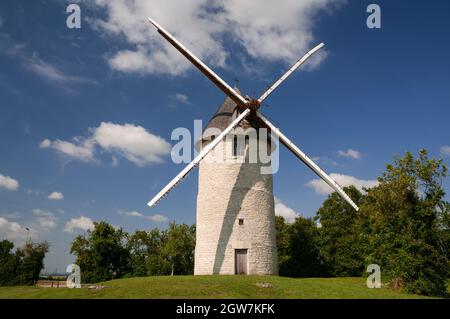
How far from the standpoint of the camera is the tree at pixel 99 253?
39031 mm

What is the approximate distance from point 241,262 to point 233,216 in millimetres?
3078

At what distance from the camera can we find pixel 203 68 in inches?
1096

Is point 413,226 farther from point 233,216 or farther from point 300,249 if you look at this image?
point 300,249

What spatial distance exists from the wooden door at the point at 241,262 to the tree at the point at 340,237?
66.8 ft

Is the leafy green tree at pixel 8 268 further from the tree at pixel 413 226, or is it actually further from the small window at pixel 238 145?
the tree at pixel 413 226

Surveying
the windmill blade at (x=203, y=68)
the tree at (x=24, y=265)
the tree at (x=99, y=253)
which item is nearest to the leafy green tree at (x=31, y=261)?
the tree at (x=24, y=265)

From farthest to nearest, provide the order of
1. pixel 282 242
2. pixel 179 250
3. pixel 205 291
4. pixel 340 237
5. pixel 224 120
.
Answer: pixel 282 242 → pixel 340 237 → pixel 179 250 → pixel 224 120 → pixel 205 291

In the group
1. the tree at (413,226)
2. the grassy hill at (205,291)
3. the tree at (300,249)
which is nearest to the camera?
the grassy hill at (205,291)

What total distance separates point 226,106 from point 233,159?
4.53 metres

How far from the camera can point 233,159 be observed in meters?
27.1

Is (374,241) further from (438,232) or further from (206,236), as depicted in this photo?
(206,236)

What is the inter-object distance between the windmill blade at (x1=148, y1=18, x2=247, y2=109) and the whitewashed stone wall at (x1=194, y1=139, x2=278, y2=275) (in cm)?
322

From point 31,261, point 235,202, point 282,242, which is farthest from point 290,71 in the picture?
point 31,261

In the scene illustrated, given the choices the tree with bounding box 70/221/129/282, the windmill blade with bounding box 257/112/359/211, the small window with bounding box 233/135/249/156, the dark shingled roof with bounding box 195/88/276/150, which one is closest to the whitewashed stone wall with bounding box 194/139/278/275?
the small window with bounding box 233/135/249/156
